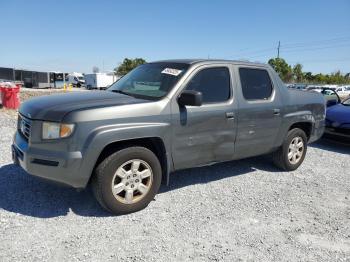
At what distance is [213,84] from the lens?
178 inches

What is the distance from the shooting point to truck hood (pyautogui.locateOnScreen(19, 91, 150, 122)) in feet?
11.4

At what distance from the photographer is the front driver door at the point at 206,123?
409 cm

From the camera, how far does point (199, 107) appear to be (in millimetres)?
4219

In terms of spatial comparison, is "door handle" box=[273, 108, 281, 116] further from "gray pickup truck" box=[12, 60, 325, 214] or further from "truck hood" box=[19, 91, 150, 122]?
"truck hood" box=[19, 91, 150, 122]

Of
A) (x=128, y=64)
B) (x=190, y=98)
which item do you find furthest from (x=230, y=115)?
(x=128, y=64)

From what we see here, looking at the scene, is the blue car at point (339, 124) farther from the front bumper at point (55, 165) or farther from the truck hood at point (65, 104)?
the front bumper at point (55, 165)

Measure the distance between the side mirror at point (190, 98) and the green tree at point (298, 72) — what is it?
252 ft

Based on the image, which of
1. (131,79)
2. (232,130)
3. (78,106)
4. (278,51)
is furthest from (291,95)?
(278,51)

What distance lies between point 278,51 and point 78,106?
258 feet

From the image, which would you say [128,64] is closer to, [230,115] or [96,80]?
[96,80]

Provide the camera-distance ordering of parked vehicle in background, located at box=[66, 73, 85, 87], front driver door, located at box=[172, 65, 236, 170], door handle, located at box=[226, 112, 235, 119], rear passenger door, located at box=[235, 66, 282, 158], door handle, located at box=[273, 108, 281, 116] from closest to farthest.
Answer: front driver door, located at box=[172, 65, 236, 170]
door handle, located at box=[226, 112, 235, 119]
rear passenger door, located at box=[235, 66, 282, 158]
door handle, located at box=[273, 108, 281, 116]
parked vehicle in background, located at box=[66, 73, 85, 87]

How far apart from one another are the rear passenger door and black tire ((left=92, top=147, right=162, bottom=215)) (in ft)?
4.76

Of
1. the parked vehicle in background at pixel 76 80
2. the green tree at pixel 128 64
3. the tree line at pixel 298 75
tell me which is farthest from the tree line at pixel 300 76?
the parked vehicle in background at pixel 76 80

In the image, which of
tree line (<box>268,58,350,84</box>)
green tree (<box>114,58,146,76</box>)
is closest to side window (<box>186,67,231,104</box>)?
tree line (<box>268,58,350,84</box>)
